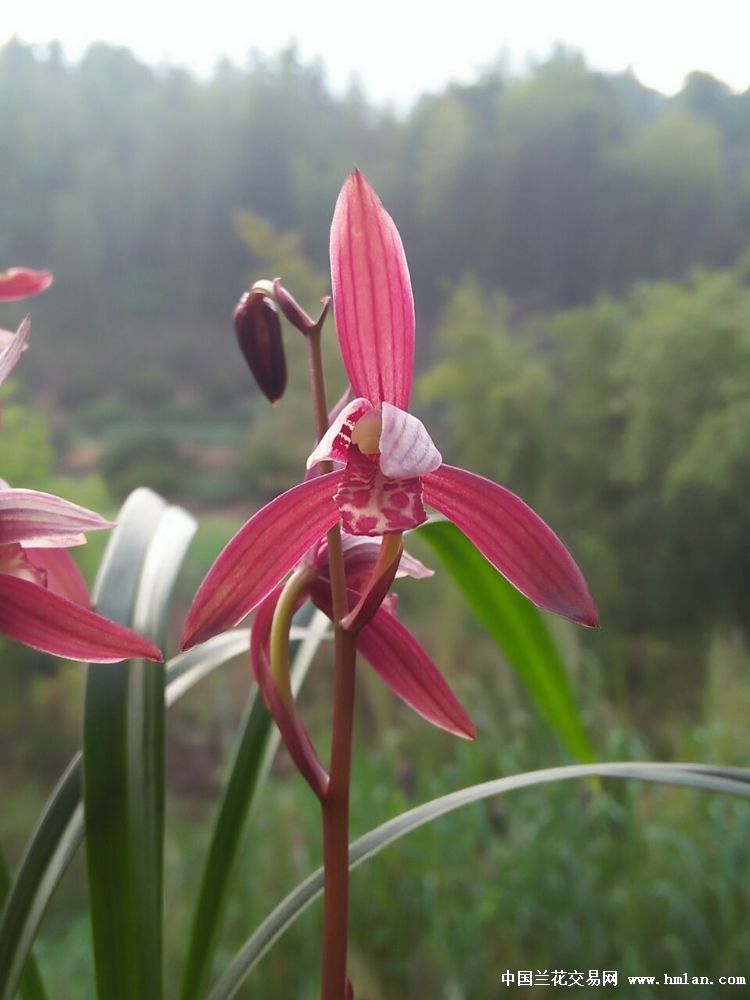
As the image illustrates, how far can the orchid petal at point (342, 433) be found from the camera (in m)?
0.28

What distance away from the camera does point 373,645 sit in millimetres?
345

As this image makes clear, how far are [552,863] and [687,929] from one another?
153mm

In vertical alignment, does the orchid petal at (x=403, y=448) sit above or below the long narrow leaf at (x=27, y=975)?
above

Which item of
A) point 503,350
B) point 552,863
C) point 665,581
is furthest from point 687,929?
point 503,350

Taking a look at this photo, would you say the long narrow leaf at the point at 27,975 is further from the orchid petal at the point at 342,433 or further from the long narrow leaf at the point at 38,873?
the orchid petal at the point at 342,433

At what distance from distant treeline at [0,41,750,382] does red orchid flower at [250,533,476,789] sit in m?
1.25

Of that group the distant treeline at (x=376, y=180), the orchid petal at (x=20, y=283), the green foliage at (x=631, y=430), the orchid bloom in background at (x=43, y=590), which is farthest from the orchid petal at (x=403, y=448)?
the distant treeline at (x=376, y=180)

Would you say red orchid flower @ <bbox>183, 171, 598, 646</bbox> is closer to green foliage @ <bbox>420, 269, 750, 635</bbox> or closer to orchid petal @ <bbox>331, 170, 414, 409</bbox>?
orchid petal @ <bbox>331, 170, 414, 409</bbox>

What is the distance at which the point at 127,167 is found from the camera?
156 cm

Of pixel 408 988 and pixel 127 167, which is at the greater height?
pixel 127 167

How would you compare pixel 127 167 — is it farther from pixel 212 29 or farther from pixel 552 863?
pixel 552 863

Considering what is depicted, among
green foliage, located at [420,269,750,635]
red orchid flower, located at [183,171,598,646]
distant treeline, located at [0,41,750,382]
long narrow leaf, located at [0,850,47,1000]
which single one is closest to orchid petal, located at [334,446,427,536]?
red orchid flower, located at [183,171,598,646]

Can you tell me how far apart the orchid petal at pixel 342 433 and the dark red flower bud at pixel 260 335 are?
5cm

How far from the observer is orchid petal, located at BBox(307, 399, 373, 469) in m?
0.28
